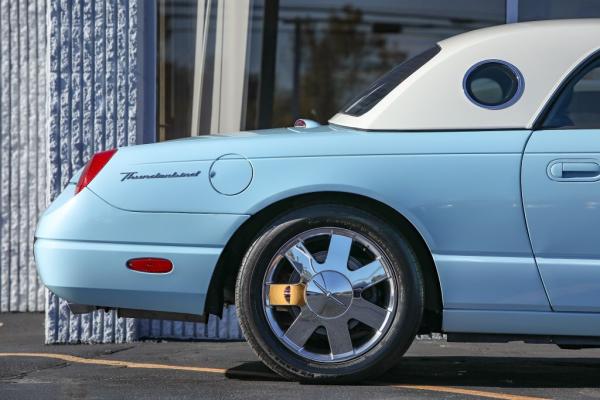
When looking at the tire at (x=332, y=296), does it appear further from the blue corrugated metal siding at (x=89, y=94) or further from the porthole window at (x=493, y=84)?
the blue corrugated metal siding at (x=89, y=94)

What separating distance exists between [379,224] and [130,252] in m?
1.05

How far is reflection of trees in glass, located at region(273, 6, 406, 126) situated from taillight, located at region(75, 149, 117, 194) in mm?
17991

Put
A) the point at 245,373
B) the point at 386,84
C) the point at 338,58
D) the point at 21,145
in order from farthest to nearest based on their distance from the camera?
the point at 338,58 → the point at 21,145 → the point at 245,373 → the point at 386,84

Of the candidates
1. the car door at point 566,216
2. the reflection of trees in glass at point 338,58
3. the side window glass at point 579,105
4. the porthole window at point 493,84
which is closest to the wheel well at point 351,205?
the car door at point 566,216

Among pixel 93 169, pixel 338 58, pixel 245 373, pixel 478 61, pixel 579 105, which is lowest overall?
pixel 338 58

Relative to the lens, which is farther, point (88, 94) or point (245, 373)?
point (88, 94)

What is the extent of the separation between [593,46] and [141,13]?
2.97 m

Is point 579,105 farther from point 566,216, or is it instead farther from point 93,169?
point 93,169

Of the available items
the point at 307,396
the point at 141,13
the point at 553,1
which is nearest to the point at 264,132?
the point at 307,396

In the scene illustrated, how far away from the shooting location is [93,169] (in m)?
5.16

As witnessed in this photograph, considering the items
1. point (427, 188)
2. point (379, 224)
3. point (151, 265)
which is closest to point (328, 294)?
point (379, 224)

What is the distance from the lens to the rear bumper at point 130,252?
499 centimetres

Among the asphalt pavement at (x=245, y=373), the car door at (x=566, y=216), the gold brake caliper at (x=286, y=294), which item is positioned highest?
the car door at (x=566, y=216)

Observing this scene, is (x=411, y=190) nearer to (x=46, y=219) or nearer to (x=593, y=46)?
(x=593, y=46)
